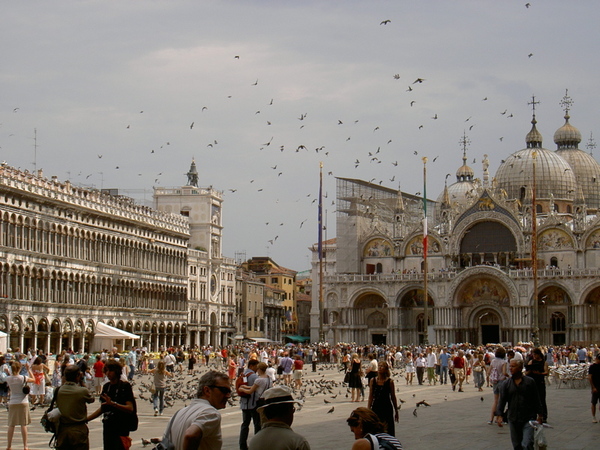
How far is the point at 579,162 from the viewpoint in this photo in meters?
95.0

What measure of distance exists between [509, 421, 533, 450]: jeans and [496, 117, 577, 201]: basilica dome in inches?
2861

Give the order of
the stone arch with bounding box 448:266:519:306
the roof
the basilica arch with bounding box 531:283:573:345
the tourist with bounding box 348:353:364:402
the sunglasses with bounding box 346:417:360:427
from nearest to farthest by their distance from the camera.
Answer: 1. the sunglasses with bounding box 346:417:360:427
2. the tourist with bounding box 348:353:364:402
3. the basilica arch with bounding box 531:283:573:345
4. the stone arch with bounding box 448:266:519:306
5. the roof

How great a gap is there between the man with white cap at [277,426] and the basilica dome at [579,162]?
285 feet

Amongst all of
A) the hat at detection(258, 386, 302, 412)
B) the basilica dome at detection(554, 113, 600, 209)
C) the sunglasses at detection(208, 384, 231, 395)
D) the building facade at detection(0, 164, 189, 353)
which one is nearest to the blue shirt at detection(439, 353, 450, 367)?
the building facade at detection(0, 164, 189, 353)

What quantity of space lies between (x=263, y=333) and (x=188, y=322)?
880 inches

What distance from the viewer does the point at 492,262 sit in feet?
260

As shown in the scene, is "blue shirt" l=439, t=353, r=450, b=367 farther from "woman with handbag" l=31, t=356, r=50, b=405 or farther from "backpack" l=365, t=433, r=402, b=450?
"backpack" l=365, t=433, r=402, b=450

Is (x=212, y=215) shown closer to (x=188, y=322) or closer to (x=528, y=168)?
(x=188, y=322)

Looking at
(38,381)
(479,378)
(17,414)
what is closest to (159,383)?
(38,381)

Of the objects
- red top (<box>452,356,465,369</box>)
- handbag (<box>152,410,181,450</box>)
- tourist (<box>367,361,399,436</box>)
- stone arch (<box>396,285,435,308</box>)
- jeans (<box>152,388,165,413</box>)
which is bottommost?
jeans (<box>152,388,165,413</box>)

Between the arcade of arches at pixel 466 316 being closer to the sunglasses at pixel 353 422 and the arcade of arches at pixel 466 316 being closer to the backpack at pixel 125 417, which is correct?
the backpack at pixel 125 417

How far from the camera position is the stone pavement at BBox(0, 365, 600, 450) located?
1786cm

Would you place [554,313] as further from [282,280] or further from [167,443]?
[167,443]

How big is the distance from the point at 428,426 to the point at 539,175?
6960 cm
